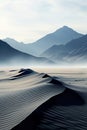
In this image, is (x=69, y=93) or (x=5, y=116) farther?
(x=69, y=93)

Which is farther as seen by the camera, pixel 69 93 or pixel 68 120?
pixel 69 93

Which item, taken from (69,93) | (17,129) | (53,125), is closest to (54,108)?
(53,125)

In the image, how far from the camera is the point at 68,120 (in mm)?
10344

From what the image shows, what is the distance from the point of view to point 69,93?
1694cm

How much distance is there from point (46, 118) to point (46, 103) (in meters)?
2.07

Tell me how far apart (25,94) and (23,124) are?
6817mm

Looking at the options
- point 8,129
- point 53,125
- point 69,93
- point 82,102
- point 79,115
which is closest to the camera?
point 8,129

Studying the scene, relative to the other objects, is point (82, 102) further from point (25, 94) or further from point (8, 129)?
point (8, 129)

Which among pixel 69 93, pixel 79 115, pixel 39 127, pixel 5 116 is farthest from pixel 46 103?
pixel 69 93

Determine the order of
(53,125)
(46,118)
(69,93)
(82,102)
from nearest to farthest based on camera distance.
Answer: (53,125) < (46,118) < (82,102) < (69,93)

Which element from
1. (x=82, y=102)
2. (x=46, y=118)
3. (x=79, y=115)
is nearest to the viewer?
(x=46, y=118)

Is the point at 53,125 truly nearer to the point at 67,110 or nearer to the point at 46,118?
the point at 46,118

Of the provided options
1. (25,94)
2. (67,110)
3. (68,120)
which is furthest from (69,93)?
(68,120)

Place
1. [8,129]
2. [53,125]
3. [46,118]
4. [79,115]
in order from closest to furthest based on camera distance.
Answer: [8,129] → [53,125] → [46,118] → [79,115]
